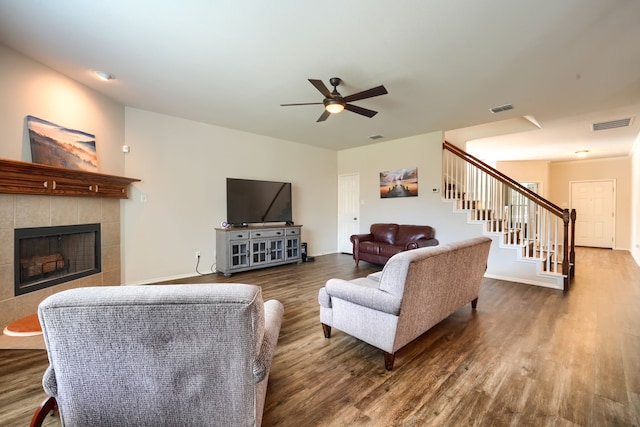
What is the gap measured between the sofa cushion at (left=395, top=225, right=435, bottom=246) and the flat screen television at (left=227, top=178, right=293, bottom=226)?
225 cm

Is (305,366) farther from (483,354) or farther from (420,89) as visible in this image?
(420,89)

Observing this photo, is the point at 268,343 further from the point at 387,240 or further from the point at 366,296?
the point at 387,240

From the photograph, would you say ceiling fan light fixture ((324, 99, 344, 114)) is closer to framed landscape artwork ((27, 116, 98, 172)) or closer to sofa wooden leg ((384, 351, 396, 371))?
sofa wooden leg ((384, 351, 396, 371))

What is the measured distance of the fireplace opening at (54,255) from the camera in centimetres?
269

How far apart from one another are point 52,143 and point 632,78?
653 centimetres

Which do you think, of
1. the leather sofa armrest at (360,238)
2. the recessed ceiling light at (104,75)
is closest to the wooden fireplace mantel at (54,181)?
the recessed ceiling light at (104,75)

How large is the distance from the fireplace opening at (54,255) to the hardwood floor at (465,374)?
865mm

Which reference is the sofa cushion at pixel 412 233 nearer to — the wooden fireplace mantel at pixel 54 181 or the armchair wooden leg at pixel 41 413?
the wooden fireplace mantel at pixel 54 181

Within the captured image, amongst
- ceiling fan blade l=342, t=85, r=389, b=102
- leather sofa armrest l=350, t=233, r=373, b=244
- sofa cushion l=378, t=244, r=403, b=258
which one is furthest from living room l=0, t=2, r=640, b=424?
sofa cushion l=378, t=244, r=403, b=258

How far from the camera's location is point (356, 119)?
4.50m

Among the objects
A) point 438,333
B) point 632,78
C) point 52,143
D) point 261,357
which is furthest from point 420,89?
point 52,143

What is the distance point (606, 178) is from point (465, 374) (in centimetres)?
932

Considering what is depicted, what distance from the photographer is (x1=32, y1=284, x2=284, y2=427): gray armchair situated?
0.96 meters

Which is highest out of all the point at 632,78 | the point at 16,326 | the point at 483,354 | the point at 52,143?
the point at 632,78
